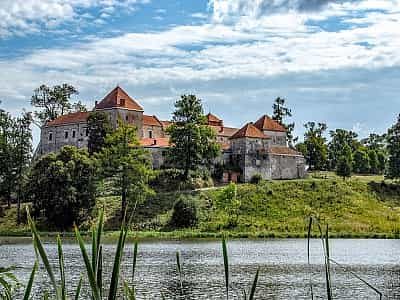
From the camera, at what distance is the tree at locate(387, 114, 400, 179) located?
259ft

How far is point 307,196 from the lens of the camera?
2680 inches

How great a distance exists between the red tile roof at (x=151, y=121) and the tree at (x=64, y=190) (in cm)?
2541

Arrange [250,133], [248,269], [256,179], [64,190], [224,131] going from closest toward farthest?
[248,269] → [64,190] → [256,179] → [250,133] → [224,131]

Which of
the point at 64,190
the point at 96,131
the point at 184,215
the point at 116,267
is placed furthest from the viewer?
the point at 96,131

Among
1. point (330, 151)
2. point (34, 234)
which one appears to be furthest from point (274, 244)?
point (330, 151)

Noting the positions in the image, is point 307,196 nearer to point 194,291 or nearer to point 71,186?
point 71,186

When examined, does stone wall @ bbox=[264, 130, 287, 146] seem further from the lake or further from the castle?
the lake

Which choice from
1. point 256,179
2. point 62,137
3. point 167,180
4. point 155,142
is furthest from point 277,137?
point 62,137

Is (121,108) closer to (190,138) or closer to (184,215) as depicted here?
(190,138)

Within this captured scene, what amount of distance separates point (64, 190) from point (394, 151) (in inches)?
1628

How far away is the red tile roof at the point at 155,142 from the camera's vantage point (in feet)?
255

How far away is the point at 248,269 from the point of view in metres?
28.5

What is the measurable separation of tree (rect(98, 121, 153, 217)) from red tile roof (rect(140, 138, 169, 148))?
13910 millimetres

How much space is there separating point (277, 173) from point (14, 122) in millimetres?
30434
